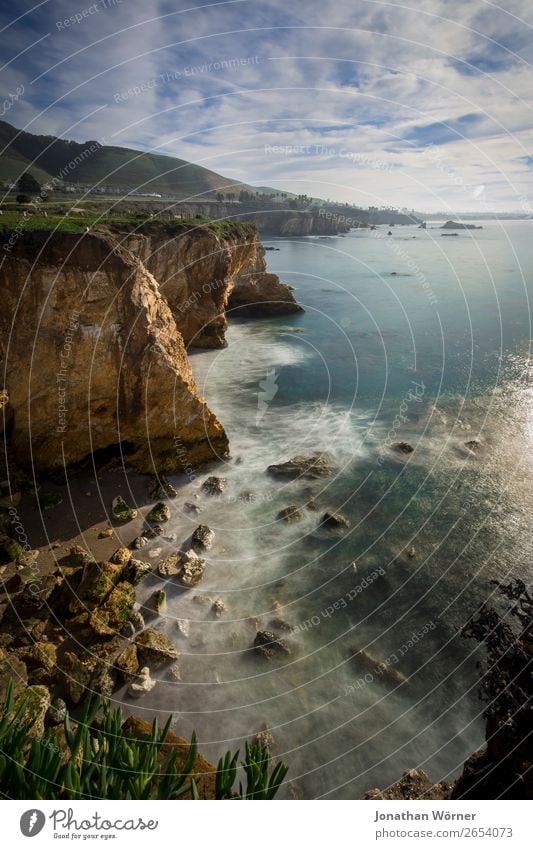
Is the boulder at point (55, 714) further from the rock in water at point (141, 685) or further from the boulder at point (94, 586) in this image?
the boulder at point (94, 586)

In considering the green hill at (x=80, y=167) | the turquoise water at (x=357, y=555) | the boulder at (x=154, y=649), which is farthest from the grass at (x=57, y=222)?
the green hill at (x=80, y=167)

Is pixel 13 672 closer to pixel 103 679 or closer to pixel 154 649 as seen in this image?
pixel 103 679

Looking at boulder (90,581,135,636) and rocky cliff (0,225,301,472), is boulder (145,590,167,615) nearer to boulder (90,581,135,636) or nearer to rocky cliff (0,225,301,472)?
boulder (90,581,135,636)

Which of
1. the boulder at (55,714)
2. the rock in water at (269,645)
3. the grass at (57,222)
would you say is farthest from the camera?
the grass at (57,222)

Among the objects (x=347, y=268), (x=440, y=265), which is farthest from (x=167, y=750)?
(x=440, y=265)

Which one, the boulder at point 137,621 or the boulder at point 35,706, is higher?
the boulder at point 35,706

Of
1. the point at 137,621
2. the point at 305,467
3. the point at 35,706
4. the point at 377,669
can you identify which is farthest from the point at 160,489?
the point at 377,669
